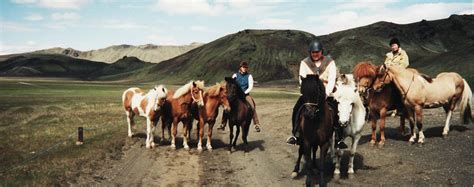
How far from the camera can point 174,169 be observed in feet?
41.2

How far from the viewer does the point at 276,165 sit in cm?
1305

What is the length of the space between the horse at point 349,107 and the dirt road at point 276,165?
122cm

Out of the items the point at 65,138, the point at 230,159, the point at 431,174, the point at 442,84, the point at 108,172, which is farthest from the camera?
the point at 65,138

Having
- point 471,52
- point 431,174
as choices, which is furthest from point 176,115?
point 471,52

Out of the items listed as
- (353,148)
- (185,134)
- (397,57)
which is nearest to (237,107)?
(185,134)

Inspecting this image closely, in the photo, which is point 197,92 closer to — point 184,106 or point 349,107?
point 184,106

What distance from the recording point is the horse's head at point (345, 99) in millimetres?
9969

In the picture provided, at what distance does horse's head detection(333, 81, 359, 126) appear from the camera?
9.97 m

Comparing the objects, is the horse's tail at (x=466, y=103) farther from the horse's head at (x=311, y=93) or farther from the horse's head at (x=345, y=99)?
the horse's head at (x=311, y=93)

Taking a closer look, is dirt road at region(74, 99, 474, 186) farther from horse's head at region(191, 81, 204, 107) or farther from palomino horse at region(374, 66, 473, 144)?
horse's head at region(191, 81, 204, 107)

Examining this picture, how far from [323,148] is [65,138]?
13680mm

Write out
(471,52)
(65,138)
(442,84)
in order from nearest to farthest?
(442,84) < (65,138) < (471,52)

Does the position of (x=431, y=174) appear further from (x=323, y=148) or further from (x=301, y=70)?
(x=301, y=70)

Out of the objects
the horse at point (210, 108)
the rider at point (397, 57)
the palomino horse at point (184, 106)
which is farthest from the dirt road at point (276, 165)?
the rider at point (397, 57)
